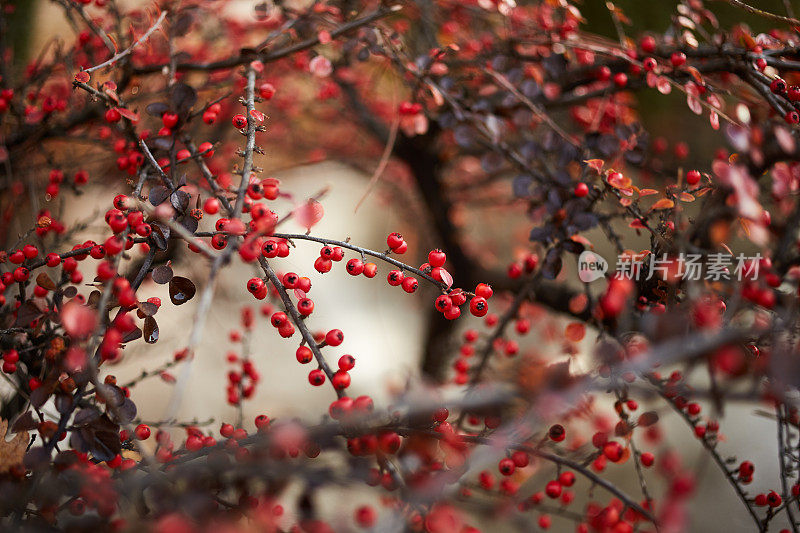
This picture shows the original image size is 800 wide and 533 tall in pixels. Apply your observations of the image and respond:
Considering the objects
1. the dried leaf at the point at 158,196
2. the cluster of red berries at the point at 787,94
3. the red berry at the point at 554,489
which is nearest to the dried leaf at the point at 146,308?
the dried leaf at the point at 158,196

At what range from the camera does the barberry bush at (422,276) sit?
0.46 metres

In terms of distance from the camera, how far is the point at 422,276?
2.06ft

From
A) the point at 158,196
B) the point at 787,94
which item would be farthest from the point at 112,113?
the point at 787,94

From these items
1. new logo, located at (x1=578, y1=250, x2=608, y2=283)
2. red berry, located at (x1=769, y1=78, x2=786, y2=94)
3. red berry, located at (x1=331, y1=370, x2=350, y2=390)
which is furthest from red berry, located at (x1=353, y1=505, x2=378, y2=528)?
red berry, located at (x1=769, y1=78, x2=786, y2=94)

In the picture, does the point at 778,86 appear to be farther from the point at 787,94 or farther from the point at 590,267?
the point at 590,267

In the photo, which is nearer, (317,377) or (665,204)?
(317,377)

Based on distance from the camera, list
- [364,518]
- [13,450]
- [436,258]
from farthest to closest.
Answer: [436,258] → [13,450] → [364,518]

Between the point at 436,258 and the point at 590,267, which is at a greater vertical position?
the point at 436,258

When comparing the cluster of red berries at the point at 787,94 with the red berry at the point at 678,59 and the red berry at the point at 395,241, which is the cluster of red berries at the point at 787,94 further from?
the red berry at the point at 395,241

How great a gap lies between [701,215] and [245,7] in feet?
5.56

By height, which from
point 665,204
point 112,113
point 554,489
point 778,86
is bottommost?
point 554,489

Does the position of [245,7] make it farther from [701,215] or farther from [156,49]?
[701,215]

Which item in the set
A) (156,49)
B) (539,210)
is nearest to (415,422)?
(539,210)

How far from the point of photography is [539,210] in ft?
3.28
